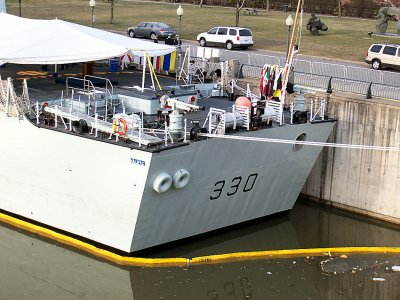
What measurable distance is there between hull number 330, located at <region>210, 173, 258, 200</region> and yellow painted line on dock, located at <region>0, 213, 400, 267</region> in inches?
66.1

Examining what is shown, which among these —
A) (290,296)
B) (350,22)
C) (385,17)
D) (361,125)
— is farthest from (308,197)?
(350,22)

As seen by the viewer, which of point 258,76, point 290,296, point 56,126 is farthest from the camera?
point 258,76

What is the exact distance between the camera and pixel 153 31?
48188 mm

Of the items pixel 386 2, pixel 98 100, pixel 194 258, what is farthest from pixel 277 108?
pixel 386 2

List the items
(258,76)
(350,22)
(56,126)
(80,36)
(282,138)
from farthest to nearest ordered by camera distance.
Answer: (350,22) → (258,76) → (80,36) → (282,138) → (56,126)

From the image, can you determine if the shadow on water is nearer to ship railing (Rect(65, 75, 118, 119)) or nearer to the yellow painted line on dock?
the yellow painted line on dock

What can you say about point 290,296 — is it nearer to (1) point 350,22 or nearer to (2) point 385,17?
(2) point 385,17

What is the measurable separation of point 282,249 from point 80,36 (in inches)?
351

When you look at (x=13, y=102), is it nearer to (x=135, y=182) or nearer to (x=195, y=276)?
(x=135, y=182)

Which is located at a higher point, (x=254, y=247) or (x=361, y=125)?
(x=361, y=125)

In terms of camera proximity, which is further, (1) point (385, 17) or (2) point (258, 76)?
(1) point (385, 17)

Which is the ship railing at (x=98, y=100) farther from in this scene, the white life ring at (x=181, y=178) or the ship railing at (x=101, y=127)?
the white life ring at (x=181, y=178)

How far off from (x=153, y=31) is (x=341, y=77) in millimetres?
21362

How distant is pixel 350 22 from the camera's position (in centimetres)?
5894
